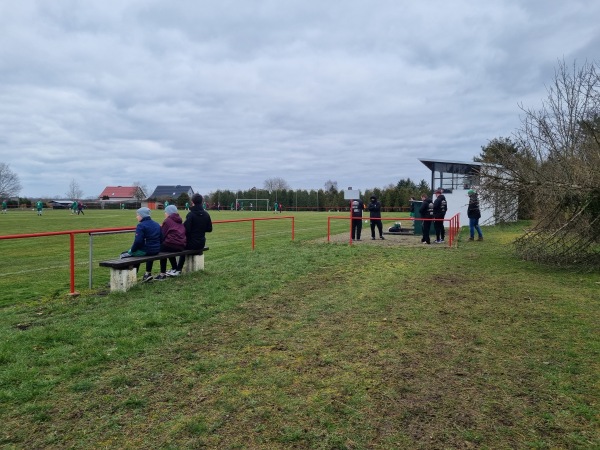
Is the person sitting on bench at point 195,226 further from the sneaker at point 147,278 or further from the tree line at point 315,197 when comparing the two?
the tree line at point 315,197

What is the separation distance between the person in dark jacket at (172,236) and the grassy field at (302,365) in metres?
0.58

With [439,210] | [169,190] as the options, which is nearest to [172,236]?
[439,210]

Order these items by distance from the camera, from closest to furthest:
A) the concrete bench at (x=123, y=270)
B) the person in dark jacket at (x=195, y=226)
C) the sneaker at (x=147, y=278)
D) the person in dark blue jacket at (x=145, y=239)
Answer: the concrete bench at (x=123, y=270)
the person in dark blue jacket at (x=145, y=239)
the sneaker at (x=147, y=278)
the person in dark jacket at (x=195, y=226)

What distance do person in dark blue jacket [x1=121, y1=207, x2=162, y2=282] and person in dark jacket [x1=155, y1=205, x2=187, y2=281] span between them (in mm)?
356

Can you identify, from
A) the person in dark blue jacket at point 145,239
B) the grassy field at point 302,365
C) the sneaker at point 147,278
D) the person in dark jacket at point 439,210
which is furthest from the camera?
the person in dark jacket at point 439,210

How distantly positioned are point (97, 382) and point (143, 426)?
0.98m

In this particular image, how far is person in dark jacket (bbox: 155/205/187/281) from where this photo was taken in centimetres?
869

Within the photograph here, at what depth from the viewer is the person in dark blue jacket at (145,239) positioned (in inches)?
315

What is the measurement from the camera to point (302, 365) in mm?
4211

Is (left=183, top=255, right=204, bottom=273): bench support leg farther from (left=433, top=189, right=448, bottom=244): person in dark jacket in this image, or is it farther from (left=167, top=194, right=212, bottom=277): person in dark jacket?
(left=433, top=189, right=448, bottom=244): person in dark jacket

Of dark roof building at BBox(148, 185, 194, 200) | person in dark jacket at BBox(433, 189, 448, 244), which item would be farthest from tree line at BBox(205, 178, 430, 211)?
person in dark jacket at BBox(433, 189, 448, 244)

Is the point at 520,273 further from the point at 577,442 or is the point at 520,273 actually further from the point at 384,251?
the point at 577,442

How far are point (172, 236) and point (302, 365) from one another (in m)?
5.39

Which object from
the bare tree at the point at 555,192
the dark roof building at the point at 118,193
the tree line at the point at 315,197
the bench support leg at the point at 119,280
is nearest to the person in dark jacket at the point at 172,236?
the bench support leg at the point at 119,280
